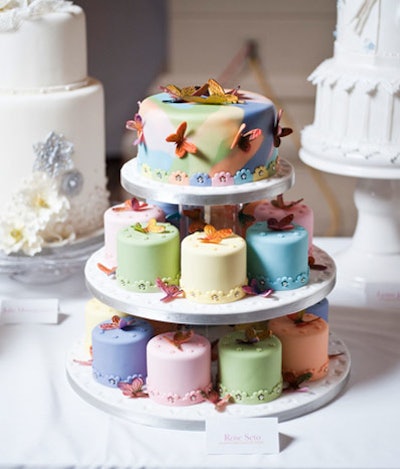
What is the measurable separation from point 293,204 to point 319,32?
1.86m

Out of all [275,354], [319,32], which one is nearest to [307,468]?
[275,354]

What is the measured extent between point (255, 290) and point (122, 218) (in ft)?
0.91

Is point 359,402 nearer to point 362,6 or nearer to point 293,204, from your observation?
point 293,204

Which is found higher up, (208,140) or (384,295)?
(208,140)

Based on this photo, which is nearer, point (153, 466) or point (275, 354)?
point (153, 466)

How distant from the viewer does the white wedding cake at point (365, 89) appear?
6.21 ft

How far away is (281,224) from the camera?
1533 millimetres

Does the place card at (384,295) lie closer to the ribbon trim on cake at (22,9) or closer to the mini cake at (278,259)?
the mini cake at (278,259)

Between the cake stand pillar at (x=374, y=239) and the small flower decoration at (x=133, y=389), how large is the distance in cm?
70

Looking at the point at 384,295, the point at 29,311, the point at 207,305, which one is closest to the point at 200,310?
the point at 207,305

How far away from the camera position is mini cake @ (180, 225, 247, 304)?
4.68ft

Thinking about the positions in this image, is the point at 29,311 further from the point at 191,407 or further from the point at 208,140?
the point at 208,140

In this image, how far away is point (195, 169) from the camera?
A: 146 centimetres

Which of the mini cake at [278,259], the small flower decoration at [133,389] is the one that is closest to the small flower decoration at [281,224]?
the mini cake at [278,259]
